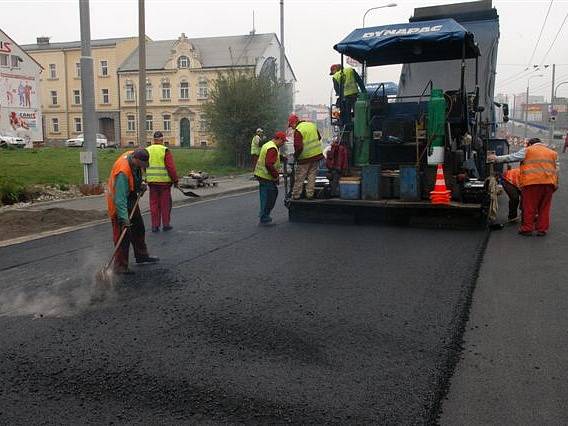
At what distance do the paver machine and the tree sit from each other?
13.2m

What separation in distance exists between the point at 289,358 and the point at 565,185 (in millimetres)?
15801

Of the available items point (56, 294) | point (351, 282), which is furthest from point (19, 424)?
point (351, 282)

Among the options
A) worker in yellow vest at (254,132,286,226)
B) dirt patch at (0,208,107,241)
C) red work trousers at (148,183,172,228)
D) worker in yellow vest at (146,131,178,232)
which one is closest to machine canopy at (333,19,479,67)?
worker in yellow vest at (254,132,286,226)

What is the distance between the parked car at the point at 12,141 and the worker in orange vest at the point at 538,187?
1519 inches

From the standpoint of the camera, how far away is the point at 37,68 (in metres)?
46.5

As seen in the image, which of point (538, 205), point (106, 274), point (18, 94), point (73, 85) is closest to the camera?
point (106, 274)

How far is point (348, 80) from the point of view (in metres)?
10.5

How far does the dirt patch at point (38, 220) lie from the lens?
30.9 ft

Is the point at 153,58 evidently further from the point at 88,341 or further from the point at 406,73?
the point at 88,341

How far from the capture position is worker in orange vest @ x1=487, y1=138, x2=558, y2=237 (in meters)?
8.55

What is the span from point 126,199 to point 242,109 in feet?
59.9

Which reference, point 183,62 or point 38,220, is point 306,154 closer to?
point 38,220

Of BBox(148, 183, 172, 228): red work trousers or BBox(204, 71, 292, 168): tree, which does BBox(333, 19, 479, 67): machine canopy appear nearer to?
BBox(148, 183, 172, 228): red work trousers


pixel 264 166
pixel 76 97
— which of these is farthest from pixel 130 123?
pixel 264 166
